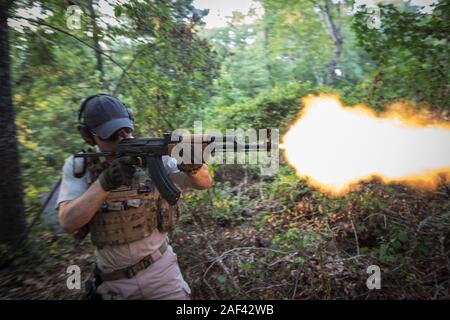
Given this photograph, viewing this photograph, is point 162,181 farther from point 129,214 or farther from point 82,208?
point 82,208

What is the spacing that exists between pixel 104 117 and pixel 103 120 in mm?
24

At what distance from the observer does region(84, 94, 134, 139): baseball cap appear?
2.39m

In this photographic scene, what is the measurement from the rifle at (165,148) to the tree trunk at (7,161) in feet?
5.81

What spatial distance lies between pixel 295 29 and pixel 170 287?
47.0ft

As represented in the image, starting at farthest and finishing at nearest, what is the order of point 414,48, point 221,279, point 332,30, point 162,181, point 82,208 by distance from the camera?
point 332,30 < point 414,48 < point 221,279 < point 162,181 < point 82,208

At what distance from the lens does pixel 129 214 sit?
2.42 meters

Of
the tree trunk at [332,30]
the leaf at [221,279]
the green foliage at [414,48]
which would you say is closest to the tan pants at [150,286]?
the leaf at [221,279]

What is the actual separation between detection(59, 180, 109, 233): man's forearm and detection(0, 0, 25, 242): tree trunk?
175 centimetres

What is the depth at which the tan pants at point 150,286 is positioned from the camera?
7.92 feet

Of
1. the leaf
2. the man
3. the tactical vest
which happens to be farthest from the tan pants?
the leaf

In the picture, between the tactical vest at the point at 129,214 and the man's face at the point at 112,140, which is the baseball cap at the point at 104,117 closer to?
the man's face at the point at 112,140

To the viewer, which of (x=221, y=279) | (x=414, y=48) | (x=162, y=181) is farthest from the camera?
(x=414, y=48)

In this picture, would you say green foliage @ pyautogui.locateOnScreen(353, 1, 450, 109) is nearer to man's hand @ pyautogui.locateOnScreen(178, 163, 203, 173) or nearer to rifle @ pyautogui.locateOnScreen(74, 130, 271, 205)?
rifle @ pyautogui.locateOnScreen(74, 130, 271, 205)

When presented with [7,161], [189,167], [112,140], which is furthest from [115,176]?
[7,161]
